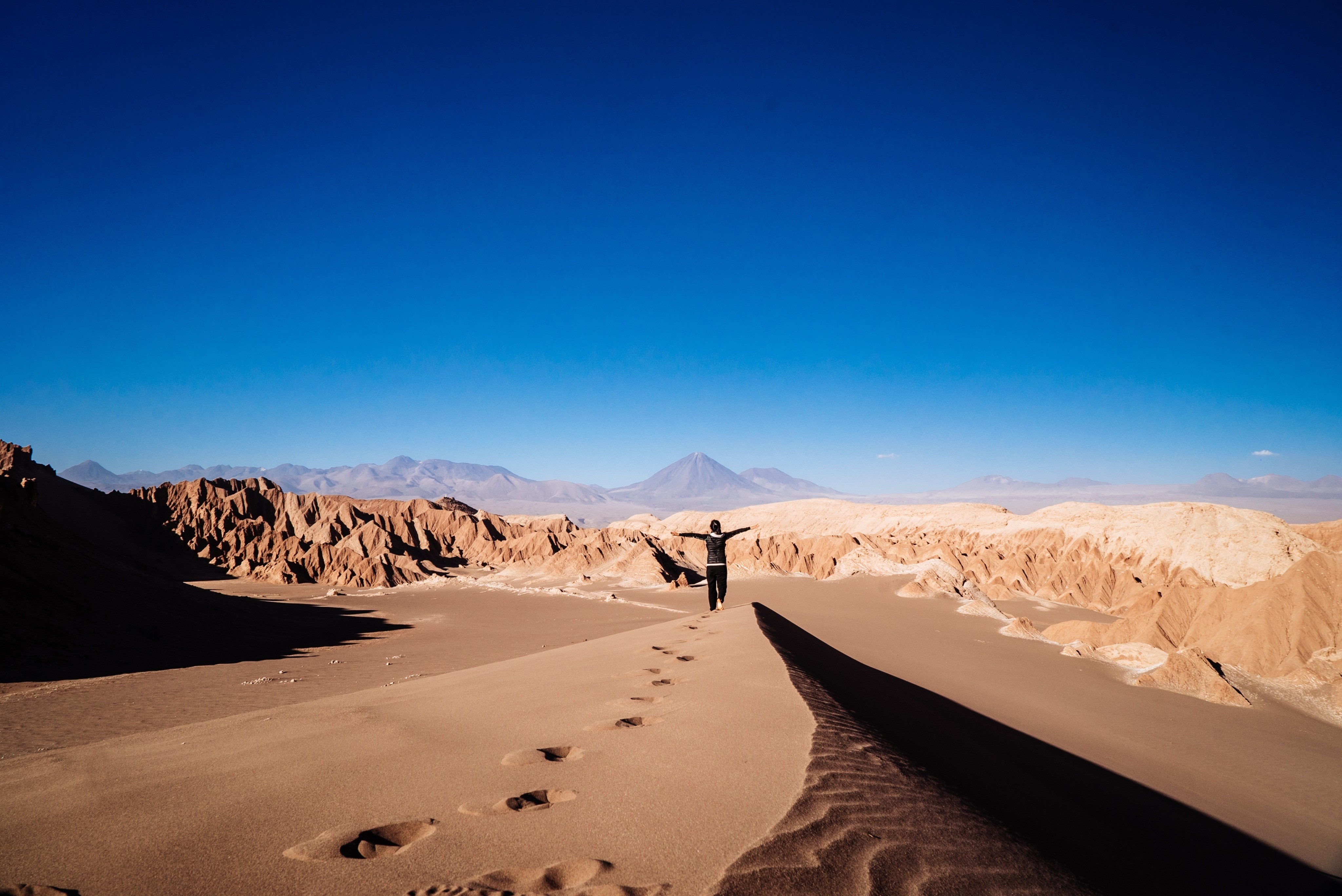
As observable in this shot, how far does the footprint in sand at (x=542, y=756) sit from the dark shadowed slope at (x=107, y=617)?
15.4 metres

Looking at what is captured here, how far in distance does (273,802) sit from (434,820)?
0.87 metres

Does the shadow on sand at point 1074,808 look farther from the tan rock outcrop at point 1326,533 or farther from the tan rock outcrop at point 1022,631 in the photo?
the tan rock outcrop at point 1326,533

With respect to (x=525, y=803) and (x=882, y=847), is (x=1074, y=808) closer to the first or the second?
(x=882, y=847)

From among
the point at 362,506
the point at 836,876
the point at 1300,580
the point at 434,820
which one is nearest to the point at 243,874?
the point at 434,820

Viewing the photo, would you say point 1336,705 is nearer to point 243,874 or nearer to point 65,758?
point 243,874

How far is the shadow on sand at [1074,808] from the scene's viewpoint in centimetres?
311

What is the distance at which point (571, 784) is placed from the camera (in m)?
2.91

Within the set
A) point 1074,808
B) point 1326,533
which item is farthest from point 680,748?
→ point 1326,533

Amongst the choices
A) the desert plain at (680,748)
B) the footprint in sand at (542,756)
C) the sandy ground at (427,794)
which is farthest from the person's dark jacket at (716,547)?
the footprint in sand at (542,756)

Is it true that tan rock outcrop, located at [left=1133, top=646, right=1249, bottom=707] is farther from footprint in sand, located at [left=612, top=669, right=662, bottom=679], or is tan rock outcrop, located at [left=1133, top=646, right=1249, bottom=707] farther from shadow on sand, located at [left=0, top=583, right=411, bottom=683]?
shadow on sand, located at [left=0, top=583, right=411, bottom=683]

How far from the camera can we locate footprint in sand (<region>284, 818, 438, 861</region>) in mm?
2289

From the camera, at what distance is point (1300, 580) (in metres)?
12.2

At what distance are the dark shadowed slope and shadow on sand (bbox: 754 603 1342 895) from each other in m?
16.8

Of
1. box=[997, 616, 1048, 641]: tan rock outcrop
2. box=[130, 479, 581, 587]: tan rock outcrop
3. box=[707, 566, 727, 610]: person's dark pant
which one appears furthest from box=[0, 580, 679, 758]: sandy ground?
box=[130, 479, 581, 587]: tan rock outcrop
